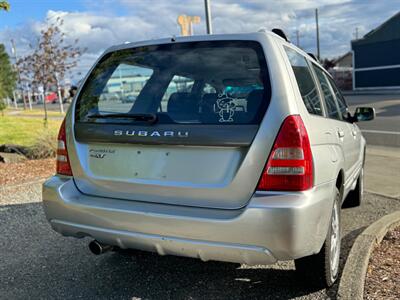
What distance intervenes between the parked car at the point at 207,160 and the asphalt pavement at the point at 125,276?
0.41m

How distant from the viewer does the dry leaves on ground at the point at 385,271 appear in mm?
3211

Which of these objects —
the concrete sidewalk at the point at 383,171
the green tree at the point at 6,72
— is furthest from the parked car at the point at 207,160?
the green tree at the point at 6,72

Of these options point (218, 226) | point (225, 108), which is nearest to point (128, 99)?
point (225, 108)

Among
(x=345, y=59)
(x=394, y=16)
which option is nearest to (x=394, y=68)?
(x=394, y=16)

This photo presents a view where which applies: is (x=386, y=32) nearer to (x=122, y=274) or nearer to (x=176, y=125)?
(x=122, y=274)

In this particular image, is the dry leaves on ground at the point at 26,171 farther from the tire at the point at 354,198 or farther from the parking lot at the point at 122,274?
the tire at the point at 354,198

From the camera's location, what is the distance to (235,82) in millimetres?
3004

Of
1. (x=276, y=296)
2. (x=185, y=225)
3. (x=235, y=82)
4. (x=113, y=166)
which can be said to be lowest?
(x=276, y=296)

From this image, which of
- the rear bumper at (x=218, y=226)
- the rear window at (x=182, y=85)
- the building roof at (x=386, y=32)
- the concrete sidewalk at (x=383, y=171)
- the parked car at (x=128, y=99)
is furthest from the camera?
the building roof at (x=386, y=32)

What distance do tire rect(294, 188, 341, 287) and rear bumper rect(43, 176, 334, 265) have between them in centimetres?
27

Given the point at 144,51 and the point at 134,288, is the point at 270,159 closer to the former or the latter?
the point at 144,51

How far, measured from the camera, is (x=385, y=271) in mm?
3568

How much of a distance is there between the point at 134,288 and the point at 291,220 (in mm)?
1568

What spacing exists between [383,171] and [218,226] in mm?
6253
